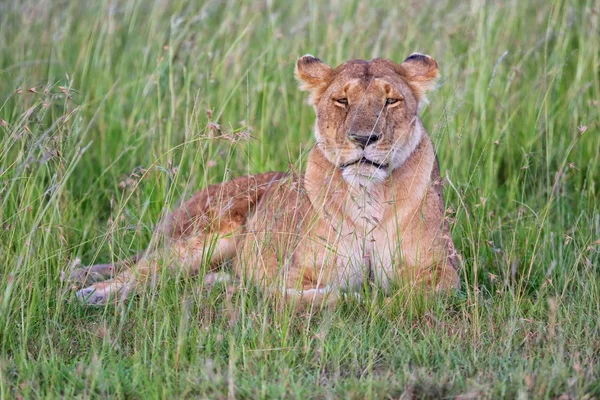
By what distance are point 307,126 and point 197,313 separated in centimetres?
300

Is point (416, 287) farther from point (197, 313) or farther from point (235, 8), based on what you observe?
point (235, 8)

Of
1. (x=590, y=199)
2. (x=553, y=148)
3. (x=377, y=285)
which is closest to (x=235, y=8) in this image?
(x=553, y=148)

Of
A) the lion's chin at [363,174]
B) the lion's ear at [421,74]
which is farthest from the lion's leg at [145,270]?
the lion's ear at [421,74]

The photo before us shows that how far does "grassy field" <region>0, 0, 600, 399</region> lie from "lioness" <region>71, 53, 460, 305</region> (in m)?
0.15

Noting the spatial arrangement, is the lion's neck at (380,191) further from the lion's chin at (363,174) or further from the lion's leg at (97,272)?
the lion's leg at (97,272)

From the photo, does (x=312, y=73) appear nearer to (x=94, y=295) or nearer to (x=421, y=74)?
(x=421, y=74)

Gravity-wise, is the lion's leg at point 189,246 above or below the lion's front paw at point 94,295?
above

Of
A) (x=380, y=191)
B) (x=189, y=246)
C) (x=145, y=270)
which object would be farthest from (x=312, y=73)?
(x=145, y=270)

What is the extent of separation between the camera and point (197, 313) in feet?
14.1

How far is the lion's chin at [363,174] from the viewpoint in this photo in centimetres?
465

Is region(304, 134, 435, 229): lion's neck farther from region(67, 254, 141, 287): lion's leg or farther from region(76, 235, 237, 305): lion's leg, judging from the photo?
region(67, 254, 141, 287): lion's leg

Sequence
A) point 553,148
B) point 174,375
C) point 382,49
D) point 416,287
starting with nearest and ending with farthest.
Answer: point 174,375 < point 416,287 < point 553,148 < point 382,49

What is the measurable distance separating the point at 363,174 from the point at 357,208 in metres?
0.31

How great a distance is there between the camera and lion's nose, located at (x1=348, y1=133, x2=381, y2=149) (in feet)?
14.8
